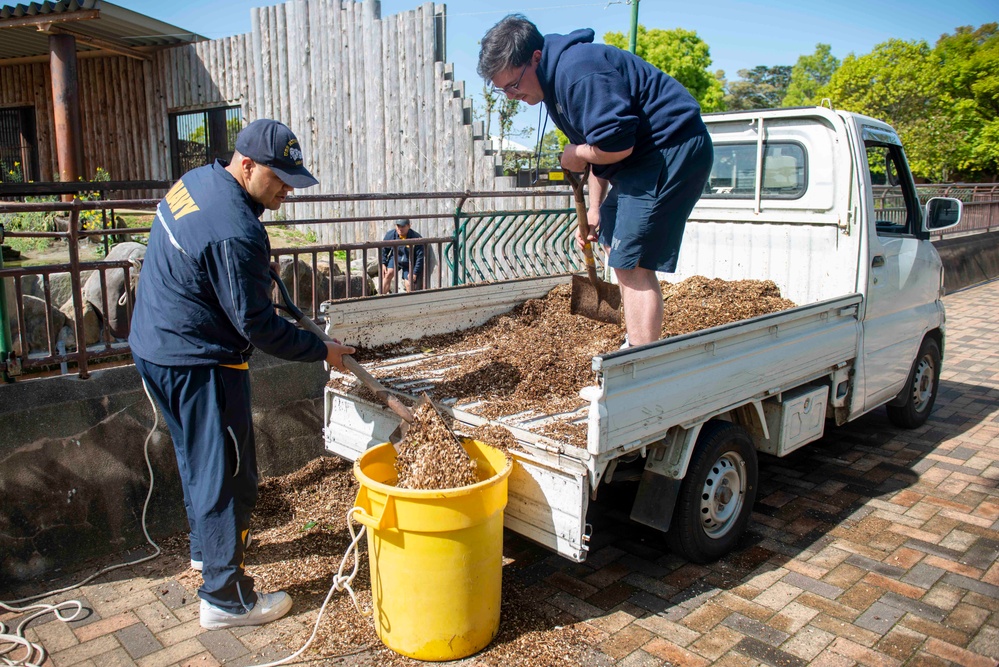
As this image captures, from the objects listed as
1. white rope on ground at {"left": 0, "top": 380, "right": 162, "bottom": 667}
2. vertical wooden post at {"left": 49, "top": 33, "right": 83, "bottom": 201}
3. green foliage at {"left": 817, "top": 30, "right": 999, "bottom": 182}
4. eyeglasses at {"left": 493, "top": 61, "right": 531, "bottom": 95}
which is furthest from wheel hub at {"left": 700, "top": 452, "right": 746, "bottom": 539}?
green foliage at {"left": 817, "top": 30, "right": 999, "bottom": 182}

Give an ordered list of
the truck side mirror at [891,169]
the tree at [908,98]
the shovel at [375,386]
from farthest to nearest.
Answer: the tree at [908,98] < the truck side mirror at [891,169] < the shovel at [375,386]

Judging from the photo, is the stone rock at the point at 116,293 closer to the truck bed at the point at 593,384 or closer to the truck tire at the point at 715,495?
the truck bed at the point at 593,384

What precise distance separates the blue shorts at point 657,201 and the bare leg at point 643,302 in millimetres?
58

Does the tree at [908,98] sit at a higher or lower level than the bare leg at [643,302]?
higher

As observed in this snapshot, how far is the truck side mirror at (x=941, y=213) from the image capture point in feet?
17.0

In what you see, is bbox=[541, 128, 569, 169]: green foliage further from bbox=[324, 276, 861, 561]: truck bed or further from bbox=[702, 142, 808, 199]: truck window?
bbox=[324, 276, 861, 561]: truck bed

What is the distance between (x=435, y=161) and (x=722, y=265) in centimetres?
655

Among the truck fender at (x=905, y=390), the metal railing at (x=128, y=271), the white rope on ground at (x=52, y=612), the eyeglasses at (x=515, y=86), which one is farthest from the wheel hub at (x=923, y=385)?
the white rope on ground at (x=52, y=612)

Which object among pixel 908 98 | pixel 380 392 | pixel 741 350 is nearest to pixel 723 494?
pixel 741 350

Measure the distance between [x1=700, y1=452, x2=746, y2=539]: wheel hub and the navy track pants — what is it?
2132mm

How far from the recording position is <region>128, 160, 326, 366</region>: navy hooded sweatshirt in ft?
9.41

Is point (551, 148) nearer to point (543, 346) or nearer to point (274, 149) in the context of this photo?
point (543, 346)

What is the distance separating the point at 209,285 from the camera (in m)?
2.96

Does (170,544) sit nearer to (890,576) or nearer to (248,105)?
(890,576)
